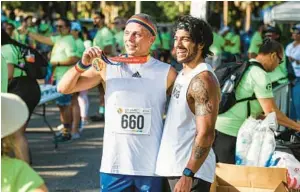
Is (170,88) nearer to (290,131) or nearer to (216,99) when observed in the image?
(216,99)

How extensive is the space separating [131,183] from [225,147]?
1.98m

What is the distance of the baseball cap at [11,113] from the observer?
329cm

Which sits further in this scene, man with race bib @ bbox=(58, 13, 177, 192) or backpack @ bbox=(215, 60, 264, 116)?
backpack @ bbox=(215, 60, 264, 116)

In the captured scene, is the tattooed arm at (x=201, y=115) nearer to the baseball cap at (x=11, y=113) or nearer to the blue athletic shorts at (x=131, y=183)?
the blue athletic shorts at (x=131, y=183)

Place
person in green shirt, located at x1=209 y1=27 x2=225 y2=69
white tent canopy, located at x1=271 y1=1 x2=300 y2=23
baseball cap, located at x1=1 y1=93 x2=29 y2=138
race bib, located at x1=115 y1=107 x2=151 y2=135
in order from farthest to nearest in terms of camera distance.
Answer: person in green shirt, located at x1=209 y1=27 x2=225 y2=69 < white tent canopy, located at x1=271 y1=1 x2=300 y2=23 < race bib, located at x1=115 y1=107 x2=151 y2=135 < baseball cap, located at x1=1 y1=93 x2=29 y2=138

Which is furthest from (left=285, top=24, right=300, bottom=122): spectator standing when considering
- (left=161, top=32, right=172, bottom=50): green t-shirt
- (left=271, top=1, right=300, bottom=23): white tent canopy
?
(left=161, top=32, right=172, bottom=50): green t-shirt

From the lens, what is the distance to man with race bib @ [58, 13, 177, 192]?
4492mm

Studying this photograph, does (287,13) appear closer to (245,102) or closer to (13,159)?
(245,102)

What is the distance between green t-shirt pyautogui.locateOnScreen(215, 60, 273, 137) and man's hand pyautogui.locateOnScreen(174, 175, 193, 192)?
2.09 m

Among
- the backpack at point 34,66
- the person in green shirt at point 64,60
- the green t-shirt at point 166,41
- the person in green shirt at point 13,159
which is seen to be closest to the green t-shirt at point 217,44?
the green t-shirt at point 166,41

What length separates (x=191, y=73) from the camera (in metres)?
4.38

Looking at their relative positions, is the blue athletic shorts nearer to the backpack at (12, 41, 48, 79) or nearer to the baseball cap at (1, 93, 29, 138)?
the baseball cap at (1, 93, 29, 138)

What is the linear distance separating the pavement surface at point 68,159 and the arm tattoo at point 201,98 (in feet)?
13.7

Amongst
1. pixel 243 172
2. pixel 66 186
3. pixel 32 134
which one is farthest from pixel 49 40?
pixel 243 172
